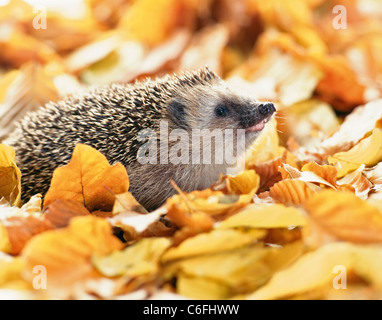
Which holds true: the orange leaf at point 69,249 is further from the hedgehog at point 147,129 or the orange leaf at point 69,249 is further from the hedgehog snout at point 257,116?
the hedgehog snout at point 257,116

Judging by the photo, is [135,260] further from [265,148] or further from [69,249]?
[265,148]

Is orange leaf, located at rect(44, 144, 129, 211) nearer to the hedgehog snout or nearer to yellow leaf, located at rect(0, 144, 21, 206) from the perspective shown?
yellow leaf, located at rect(0, 144, 21, 206)

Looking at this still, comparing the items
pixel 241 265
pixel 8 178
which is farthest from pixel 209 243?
pixel 8 178

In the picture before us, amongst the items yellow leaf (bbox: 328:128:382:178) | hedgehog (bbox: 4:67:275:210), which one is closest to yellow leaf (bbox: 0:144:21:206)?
hedgehog (bbox: 4:67:275:210)

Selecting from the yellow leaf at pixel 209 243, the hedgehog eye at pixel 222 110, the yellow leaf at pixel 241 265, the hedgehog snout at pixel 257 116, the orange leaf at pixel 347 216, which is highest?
the hedgehog eye at pixel 222 110

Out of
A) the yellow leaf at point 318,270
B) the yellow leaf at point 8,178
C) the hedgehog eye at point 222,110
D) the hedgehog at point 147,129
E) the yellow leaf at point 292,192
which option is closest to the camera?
the yellow leaf at point 318,270

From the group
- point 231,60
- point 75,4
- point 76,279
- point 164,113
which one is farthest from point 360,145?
point 75,4

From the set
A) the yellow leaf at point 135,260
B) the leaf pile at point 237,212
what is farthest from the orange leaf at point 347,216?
the yellow leaf at point 135,260
